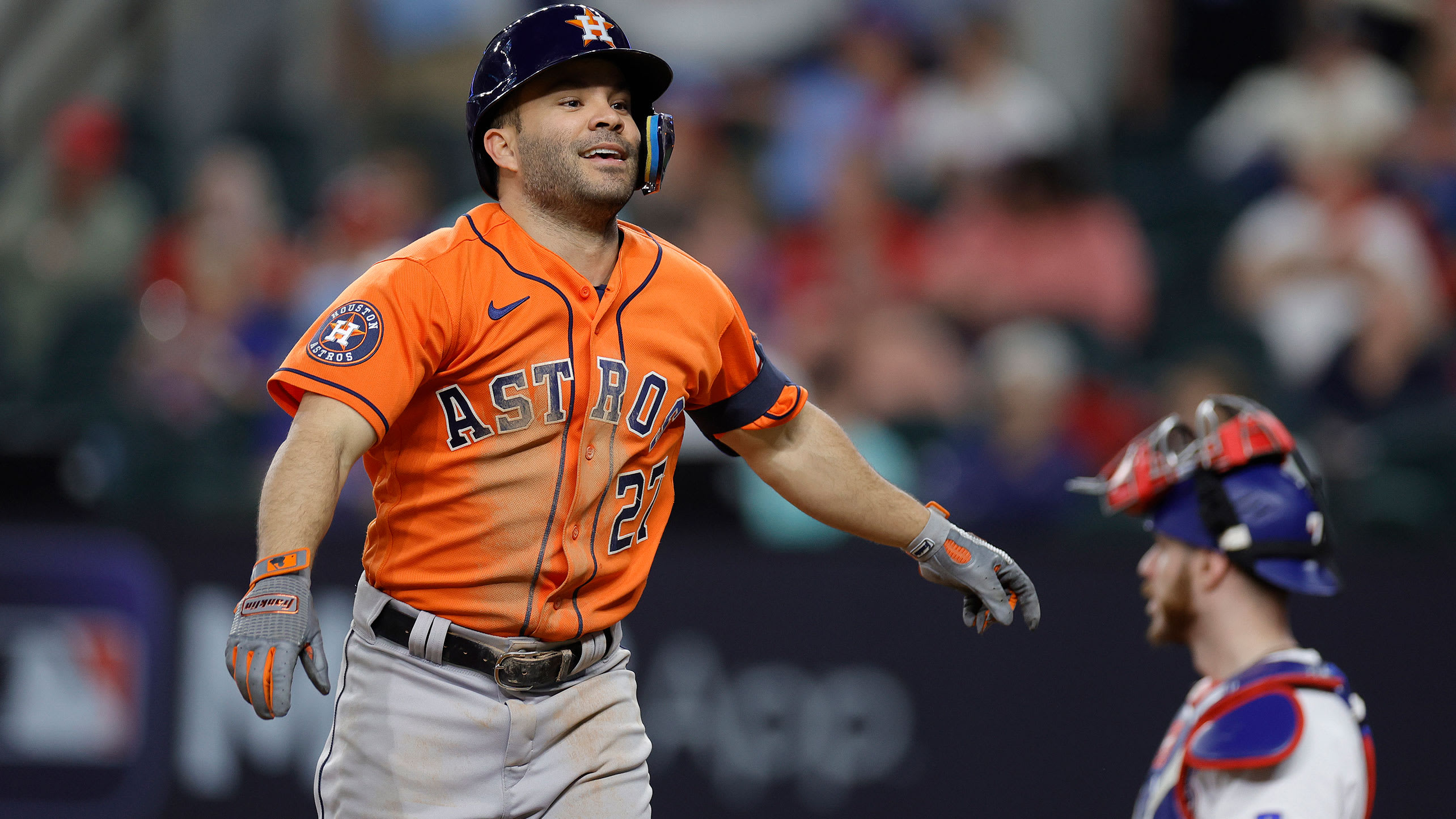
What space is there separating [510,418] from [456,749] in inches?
25.4

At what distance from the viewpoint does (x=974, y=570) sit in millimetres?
3436

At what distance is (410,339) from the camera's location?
9.08 feet

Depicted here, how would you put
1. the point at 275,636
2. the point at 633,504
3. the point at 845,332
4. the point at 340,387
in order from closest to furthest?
1. the point at 275,636
2. the point at 340,387
3. the point at 633,504
4. the point at 845,332

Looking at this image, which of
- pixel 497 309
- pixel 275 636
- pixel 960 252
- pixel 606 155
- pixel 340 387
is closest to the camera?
pixel 275 636

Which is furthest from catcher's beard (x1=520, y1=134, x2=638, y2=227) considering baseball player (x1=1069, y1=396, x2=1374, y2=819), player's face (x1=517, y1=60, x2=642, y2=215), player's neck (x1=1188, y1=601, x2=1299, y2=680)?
player's neck (x1=1188, y1=601, x2=1299, y2=680)

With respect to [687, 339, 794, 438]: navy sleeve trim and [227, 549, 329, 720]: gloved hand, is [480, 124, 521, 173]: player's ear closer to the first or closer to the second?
[687, 339, 794, 438]: navy sleeve trim

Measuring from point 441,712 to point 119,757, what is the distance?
3.70 meters

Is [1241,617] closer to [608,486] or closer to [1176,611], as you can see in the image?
[1176,611]

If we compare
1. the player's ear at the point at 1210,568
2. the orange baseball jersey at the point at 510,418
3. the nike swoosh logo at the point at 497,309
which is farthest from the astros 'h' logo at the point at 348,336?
the player's ear at the point at 1210,568

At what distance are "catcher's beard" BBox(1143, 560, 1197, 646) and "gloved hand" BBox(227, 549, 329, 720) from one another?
184 centimetres

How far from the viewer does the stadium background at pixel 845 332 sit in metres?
5.73

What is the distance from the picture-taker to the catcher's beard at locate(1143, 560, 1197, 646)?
3.38 metres

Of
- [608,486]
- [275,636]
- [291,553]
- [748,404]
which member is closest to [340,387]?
[291,553]

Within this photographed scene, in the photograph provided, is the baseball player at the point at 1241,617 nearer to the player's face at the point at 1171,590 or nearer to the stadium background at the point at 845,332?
the player's face at the point at 1171,590
